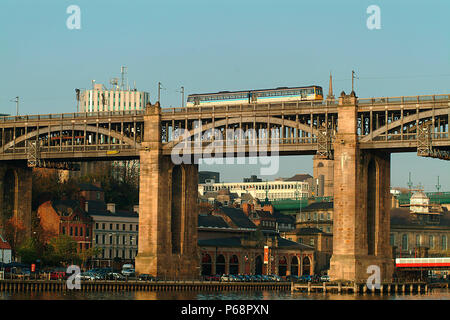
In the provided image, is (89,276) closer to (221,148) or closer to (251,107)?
(221,148)

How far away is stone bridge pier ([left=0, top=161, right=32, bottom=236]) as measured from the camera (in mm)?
174375

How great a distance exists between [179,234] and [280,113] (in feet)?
83.3

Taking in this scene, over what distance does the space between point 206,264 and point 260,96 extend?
44726 mm

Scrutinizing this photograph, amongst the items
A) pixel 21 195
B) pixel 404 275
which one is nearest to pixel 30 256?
pixel 21 195

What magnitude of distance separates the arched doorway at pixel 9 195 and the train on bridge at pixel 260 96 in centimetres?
3088

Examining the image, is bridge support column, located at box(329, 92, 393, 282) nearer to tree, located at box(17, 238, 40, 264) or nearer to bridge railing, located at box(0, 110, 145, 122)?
bridge railing, located at box(0, 110, 145, 122)

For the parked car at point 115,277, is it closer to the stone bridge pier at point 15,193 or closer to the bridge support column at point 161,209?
the bridge support column at point 161,209

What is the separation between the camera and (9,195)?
6905 inches

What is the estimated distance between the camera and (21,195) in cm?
17575

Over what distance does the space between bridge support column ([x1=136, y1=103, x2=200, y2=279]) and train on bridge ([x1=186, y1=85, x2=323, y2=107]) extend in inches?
404

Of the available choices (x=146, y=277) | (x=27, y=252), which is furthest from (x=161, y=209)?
(x=27, y=252)

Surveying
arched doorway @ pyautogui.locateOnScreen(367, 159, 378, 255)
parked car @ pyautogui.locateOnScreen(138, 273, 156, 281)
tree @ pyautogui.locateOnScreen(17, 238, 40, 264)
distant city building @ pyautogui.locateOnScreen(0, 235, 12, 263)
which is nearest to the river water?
parked car @ pyautogui.locateOnScreen(138, 273, 156, 281)

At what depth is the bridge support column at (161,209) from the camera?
518 feet

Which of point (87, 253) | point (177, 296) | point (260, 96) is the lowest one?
point (177, 296)
